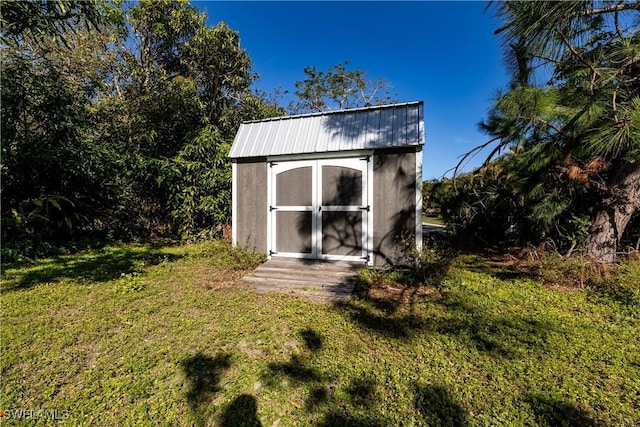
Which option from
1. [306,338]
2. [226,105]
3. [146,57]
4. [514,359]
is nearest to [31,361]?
[306,338]

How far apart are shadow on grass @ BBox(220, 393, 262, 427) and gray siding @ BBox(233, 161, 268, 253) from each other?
342cm

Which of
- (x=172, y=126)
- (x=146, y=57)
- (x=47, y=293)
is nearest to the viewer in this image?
(x=47, y=293)

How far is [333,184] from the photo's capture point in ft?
15.3

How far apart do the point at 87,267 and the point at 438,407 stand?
5.71 metres

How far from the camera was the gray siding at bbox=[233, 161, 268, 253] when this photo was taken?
511 cm

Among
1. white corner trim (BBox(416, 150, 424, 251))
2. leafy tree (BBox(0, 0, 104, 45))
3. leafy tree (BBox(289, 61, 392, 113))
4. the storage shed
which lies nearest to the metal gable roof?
the storage shed

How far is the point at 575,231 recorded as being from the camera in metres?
4.10

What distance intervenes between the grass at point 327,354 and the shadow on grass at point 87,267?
0.21m

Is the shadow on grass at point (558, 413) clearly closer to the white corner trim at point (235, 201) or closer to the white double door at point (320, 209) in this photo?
the white double door at point (320, 209)

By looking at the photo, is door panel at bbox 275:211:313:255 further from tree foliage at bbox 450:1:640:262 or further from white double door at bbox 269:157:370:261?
tree foliage at bbox 450:1:640:262

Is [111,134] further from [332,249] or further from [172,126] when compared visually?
[332,249]

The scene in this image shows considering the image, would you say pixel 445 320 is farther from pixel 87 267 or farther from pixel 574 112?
pixel 87 267

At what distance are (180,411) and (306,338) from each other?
1120mm

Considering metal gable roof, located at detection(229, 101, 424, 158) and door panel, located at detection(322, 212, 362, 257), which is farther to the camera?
door panel, located at detection(322, 212, 362, 257)
